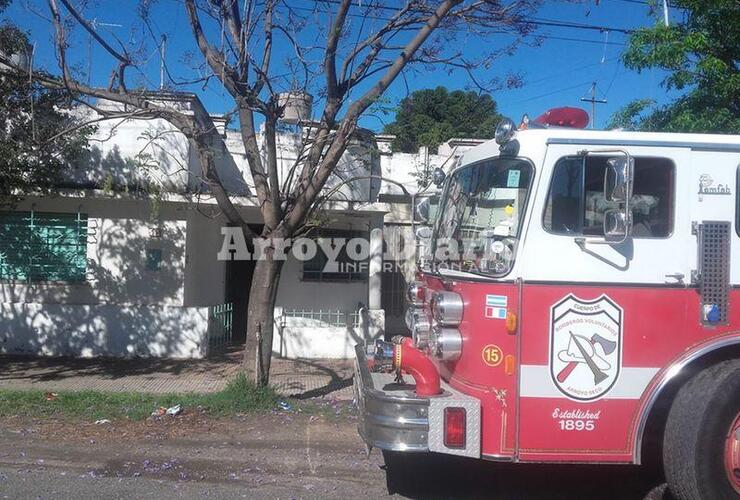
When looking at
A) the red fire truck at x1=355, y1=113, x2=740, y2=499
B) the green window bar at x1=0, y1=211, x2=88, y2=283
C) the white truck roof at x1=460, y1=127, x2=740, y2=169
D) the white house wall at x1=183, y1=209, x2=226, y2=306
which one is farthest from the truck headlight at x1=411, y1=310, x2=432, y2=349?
the green window bar at x1=0, y1=211, x2=88, y2=283

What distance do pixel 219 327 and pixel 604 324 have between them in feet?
28.2

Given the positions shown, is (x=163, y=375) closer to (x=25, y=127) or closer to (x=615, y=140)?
(x=25, y=127)

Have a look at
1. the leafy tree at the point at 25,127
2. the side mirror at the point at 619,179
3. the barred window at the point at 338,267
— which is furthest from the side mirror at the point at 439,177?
the barred window at the point at 338,267

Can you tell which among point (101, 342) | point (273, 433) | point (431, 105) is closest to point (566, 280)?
point (273, 433)

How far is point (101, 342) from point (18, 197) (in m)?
2.73

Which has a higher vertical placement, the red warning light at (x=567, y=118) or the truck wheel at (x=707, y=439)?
the red warning light at (x=567, y=118)

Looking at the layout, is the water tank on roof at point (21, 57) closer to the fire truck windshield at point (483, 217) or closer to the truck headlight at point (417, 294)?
the truck headlight at point (417, 294)

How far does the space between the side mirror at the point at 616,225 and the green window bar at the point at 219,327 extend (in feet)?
26.1

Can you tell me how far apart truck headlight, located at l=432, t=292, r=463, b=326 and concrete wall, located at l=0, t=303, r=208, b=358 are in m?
6.89

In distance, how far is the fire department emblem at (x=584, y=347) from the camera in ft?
14.2

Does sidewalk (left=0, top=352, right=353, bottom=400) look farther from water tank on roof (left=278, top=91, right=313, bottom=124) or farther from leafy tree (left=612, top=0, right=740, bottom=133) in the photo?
leafy tree (left=612, top=0, right=740, bottom=133)

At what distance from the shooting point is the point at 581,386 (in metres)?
4.33

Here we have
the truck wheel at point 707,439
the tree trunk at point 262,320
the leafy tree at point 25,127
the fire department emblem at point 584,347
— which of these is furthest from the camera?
the leafy tree at point 25,127

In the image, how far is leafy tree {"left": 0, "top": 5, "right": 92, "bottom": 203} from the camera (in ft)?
27.6
